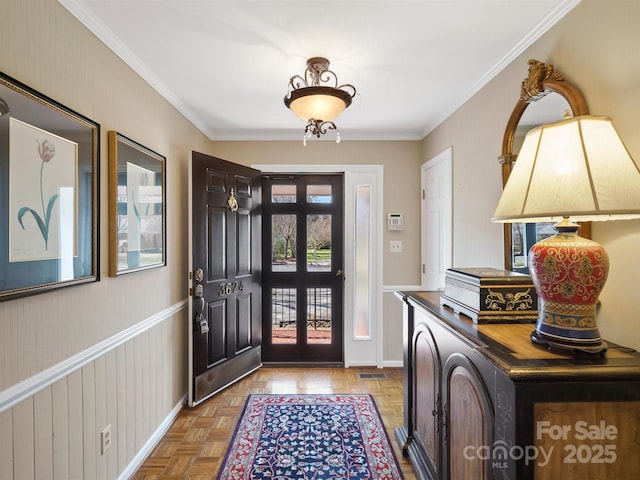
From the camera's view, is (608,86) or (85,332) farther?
(85,332)

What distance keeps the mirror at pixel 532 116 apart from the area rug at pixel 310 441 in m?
1.45

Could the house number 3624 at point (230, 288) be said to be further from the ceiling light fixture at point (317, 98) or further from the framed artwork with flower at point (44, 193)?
the ceiling light fixture at point (317, 98)

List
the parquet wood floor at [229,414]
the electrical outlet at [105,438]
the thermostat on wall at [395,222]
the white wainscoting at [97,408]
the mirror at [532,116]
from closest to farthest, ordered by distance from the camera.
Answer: the white wainscoting at [97,408] → the mirror at [532,116] → the electrical outlet at [105,438] → the parquet wood floor at [229,414] → the thermostat on wall at [395,222]

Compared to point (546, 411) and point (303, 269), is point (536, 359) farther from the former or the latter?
point (303, 269)

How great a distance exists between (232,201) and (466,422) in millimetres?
2435

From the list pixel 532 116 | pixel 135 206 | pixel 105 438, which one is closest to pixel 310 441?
pixel 105 438

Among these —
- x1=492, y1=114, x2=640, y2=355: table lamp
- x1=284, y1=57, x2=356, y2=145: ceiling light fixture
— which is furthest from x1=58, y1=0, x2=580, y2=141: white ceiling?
x1=492, y1=114, x2=640, y2=355: table lamp

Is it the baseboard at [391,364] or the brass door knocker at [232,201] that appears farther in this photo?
the baseboard at [391,364]

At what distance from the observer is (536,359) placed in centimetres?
94

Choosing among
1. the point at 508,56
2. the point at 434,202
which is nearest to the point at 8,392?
the point at 508,56

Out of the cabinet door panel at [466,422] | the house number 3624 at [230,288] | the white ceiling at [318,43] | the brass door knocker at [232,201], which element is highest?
the white ceiling at [318,43]

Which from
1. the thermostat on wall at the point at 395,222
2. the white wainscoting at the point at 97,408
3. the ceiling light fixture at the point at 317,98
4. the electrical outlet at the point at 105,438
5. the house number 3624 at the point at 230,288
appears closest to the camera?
the white wainscoting at the point at 97,408

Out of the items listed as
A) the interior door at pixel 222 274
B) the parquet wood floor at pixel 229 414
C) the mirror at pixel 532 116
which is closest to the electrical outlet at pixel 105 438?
the parquet wood floor at pixel 229 414

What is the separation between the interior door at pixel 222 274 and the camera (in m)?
2.62
